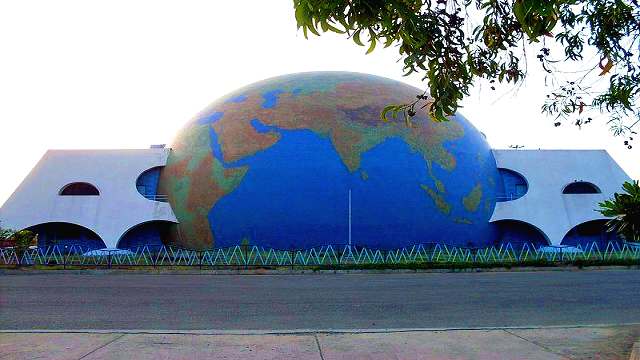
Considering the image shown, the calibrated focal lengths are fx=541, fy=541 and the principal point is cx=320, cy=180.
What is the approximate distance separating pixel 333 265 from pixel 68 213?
18.0 metres

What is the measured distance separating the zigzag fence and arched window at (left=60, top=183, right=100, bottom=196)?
207 inches

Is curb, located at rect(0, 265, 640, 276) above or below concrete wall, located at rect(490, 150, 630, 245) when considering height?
below

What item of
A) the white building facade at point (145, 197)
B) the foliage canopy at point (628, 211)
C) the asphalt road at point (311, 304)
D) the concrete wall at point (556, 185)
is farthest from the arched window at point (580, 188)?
the foliage canopy at point (628, 211)

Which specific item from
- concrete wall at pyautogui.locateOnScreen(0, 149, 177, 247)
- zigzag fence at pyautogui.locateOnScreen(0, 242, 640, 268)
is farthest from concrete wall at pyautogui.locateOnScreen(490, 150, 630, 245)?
concrete wall at pyautogui.locateOnScreen(0, 149, 177, 247)

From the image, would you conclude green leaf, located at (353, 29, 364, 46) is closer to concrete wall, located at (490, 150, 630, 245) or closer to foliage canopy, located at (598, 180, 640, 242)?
foliage canopy, located at (598, 180, 640, 242)

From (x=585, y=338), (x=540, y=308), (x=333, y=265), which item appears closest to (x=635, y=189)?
(x=585, y=338)

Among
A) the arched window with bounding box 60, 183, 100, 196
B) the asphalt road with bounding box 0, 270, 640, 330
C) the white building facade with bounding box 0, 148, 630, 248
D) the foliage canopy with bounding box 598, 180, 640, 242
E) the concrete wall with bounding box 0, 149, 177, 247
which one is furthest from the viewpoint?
the arched window with bounding box 60, 183, 100, 196

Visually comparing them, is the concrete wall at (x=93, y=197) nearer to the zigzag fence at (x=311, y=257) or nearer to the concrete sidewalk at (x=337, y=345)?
the zigzag fence at (x=311, y=257)

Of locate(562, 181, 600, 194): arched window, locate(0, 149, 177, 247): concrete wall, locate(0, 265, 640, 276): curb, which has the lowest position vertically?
locate(0, 265, 640, 276): curb

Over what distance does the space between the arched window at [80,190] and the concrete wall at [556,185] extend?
81.1ft

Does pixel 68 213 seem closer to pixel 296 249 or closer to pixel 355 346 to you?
pixel 296 249

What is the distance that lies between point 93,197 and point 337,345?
29.3 metres

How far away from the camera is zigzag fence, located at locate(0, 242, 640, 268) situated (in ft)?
76.2

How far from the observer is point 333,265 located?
22.1 m
